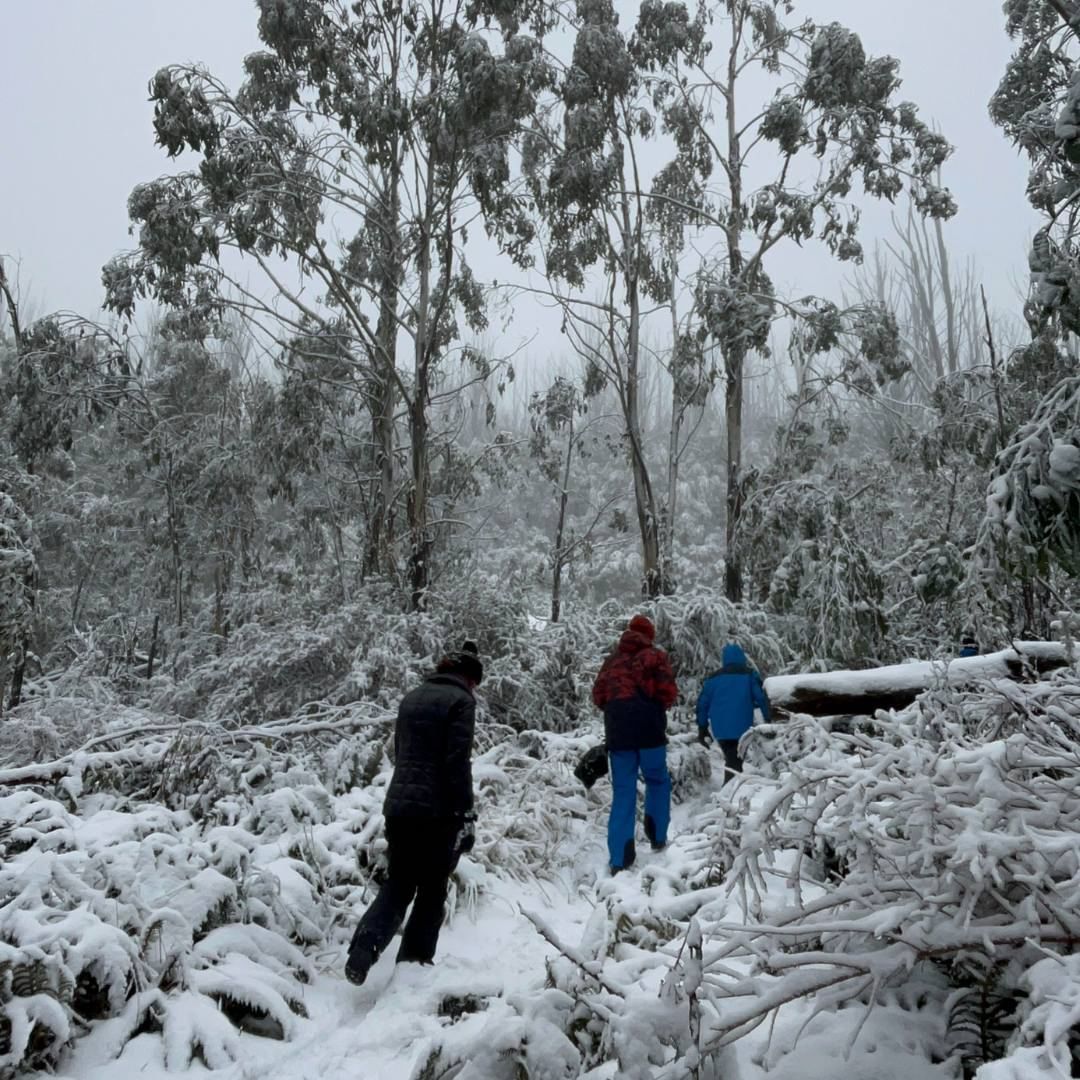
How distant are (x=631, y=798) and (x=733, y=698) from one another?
56.3 inches

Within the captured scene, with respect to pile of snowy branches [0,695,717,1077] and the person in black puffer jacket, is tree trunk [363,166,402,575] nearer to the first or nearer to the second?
pile of snowy branches [0,695,717,1077]

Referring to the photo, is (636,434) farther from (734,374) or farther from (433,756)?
(433,756)

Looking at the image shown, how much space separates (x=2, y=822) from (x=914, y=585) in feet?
31.2

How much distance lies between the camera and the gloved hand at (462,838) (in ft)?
13.2

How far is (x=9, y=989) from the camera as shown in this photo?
268 cm

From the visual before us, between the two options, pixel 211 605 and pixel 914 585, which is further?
pixel 211 605

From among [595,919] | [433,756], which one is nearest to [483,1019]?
[595,919]

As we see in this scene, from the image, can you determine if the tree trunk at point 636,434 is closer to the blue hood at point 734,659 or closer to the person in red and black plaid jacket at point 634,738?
the blue hood at point 734,659

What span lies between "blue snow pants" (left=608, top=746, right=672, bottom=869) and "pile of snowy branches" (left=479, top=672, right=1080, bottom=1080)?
3.42 m

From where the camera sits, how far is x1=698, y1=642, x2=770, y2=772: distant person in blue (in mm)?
6723

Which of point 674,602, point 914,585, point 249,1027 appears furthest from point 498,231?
point 249,1027

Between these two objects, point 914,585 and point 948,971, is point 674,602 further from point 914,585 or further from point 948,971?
point 948,971

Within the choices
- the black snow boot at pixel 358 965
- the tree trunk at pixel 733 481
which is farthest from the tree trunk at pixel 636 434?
the black snow boot at pixel 358 965

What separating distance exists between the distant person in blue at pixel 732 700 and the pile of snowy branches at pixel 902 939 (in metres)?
4.44
